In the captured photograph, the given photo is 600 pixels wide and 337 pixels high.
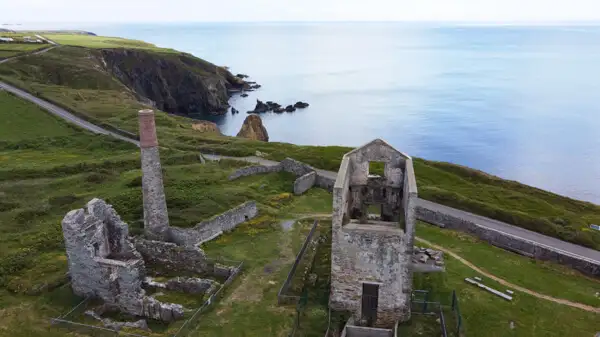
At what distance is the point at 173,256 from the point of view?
85.9 ft

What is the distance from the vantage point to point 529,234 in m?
31.7

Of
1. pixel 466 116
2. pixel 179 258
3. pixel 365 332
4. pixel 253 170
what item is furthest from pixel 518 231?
pixel 466 116

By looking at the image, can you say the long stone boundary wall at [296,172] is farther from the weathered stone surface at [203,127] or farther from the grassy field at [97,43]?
the grassy field at [97,43]

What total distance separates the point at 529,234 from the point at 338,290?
56.0 ft

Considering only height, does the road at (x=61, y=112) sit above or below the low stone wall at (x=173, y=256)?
above

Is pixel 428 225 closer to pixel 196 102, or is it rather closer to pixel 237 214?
pixel 237 214

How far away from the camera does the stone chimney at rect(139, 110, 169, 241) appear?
2590 cm

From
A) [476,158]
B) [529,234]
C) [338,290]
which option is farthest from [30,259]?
[476,158]

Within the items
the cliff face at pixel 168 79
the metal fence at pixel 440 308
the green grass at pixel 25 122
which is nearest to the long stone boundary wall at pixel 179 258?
the metal fence at pixel 440 308

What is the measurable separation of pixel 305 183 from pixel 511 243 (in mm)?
16736

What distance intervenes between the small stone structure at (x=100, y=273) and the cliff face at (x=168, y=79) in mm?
89609

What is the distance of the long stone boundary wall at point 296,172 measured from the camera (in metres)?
39.9

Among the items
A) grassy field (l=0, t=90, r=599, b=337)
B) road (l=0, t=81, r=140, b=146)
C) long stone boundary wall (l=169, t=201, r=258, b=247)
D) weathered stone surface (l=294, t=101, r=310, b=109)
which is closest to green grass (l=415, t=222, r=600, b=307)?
grassy field (l=0, t=90, r=599, b=337)

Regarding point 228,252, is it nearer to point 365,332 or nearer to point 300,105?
point 365,332
